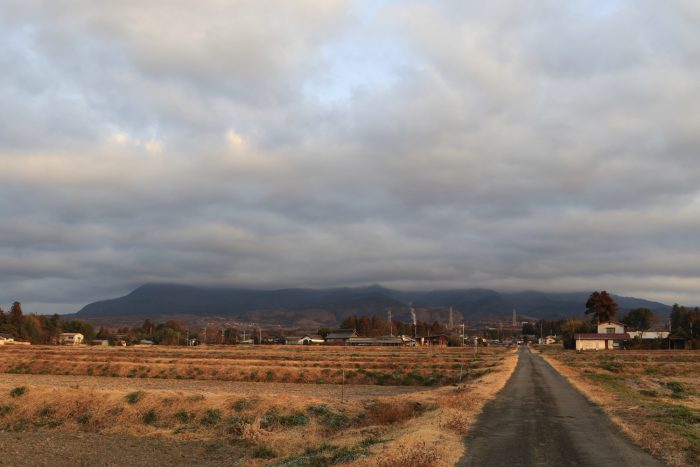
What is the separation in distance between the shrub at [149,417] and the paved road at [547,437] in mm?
18929

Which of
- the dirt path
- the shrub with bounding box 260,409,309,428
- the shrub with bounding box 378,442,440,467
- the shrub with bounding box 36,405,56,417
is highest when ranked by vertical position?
the shrub with bounding box 378,442,440,467

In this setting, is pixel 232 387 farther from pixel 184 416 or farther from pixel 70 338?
pixel 70 338

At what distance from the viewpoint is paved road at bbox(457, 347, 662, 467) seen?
17.5 metres

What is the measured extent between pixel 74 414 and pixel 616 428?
30.4 metres

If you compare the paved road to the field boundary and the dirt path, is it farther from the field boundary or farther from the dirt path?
the dirt path

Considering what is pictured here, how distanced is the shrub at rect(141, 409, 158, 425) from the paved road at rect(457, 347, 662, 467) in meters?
18.9

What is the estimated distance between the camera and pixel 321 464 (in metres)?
17.8

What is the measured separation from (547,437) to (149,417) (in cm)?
2298

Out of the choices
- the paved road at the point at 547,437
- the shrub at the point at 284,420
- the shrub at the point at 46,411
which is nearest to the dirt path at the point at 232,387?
the shrub at the point at 46,411

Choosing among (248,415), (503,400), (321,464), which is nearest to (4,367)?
(248,415)

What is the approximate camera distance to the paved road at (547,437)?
688 inches

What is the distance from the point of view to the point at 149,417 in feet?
111

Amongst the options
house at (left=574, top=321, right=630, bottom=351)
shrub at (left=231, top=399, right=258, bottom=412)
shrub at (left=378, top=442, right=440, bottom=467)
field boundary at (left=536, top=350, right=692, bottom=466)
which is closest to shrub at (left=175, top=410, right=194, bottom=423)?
shrub at (left=231, top=399, right=258, bottom=412)

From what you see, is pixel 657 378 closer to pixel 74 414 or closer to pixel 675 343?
pixel 74 414
